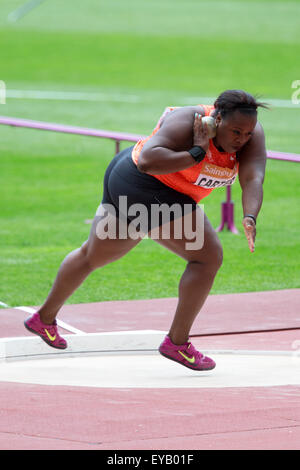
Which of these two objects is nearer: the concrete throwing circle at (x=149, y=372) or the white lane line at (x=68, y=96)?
the concrete throwing circle at (x=149, y=372)

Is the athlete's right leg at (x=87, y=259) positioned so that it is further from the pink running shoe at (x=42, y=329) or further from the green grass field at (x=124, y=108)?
the green grass field at (x=124, y=108)

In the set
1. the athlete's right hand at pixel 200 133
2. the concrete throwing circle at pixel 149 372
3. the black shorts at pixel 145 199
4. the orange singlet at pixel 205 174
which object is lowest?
the concrete throwing circle at pixel 149 372

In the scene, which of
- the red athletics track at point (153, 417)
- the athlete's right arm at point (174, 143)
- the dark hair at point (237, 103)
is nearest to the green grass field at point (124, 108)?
the red athletics track at point (153, 417)

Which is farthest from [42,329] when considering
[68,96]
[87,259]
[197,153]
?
[68,96]

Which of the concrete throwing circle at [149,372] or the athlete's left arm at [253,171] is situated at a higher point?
the athlete's left arm at [253,171]

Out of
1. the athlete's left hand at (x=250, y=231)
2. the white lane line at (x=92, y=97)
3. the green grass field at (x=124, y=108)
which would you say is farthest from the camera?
the white lane line at (x=92, y=97)

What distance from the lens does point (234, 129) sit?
546 cm

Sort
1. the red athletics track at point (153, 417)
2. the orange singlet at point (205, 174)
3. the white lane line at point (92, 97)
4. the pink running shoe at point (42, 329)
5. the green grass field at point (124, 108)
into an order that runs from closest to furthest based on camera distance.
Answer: the red athletics track at point (153, 417) < the orange singlet at point (205, 174) < the pink running shoe at point (42, 329) < the green grass field at point (124, 108) < the white lane line at point (92, 97)

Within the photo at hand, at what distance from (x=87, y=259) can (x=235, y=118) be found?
1242 mm

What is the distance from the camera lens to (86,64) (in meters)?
37.7

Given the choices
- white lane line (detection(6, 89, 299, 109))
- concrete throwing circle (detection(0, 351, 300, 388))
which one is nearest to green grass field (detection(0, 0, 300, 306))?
white lane line (detection(6, 89, 299, 109))

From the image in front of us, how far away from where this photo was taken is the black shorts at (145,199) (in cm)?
566

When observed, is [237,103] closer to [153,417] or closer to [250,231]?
[250,231]
